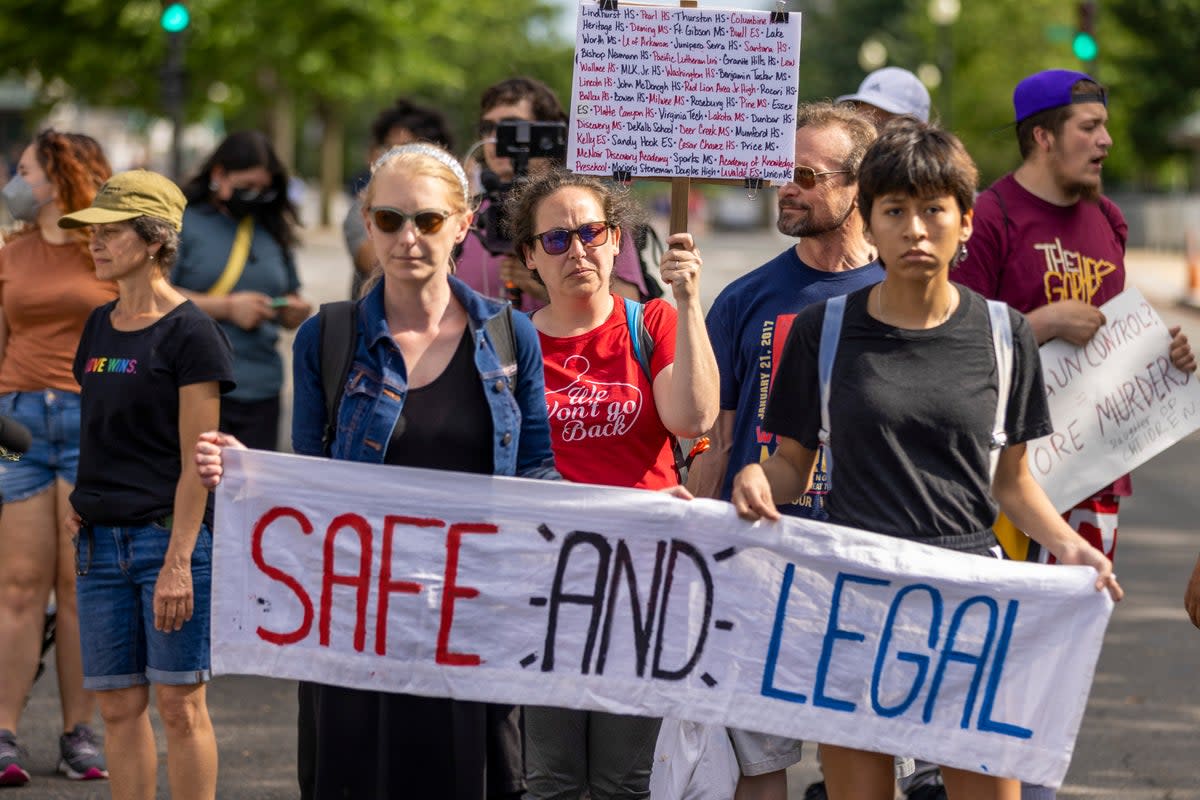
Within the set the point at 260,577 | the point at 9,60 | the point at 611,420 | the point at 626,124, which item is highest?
the point at 9,60

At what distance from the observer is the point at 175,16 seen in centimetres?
1733

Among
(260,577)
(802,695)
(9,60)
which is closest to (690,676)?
(802,695)

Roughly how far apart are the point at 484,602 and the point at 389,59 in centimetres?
3973

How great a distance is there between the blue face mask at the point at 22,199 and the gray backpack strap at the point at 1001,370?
362 centimetres

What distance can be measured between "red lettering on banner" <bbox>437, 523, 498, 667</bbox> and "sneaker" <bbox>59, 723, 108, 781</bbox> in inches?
92.8

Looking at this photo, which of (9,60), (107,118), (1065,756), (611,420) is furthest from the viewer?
(107,118)

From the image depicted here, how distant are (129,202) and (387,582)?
1.44m

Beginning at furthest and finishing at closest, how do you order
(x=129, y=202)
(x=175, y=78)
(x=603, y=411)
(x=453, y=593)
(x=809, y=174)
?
(x=175, y=78) < (x=129, y=202) < (x=809, y=174) < (x=603, y=411) < (x=453, y=593)

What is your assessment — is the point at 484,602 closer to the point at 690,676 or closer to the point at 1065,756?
the point at 690,676

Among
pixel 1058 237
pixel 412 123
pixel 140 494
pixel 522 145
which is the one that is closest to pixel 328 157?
pixel 412 123

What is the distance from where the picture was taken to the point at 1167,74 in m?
42.9

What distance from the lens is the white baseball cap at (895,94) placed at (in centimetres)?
685

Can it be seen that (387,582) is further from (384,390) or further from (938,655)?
(938,655)

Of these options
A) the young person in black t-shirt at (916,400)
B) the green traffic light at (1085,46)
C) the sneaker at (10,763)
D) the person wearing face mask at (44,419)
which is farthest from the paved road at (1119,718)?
the green traffic light at (1085,46)
